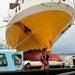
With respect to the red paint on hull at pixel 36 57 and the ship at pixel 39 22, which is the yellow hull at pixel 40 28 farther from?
the red paint on hull at pixel 36 57

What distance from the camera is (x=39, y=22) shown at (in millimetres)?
23547

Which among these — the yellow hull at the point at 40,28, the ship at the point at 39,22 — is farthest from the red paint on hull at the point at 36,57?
the yellow hull at the point at 40,28

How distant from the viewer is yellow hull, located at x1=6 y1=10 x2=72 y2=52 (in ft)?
76.5

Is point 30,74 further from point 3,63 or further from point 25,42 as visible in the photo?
point 25,42

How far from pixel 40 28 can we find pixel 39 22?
655mm

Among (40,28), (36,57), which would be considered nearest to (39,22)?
(40,28)

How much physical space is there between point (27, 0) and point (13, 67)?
15534 millimetres

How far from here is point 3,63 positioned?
367 inches

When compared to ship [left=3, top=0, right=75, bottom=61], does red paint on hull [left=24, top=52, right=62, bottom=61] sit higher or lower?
lower

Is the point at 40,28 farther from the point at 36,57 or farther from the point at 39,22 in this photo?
the point at 36,57

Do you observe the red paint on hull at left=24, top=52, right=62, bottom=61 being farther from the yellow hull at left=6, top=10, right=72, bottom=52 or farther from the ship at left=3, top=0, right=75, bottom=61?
the yellow hull at left=6, top=10, right=72, bottom=52

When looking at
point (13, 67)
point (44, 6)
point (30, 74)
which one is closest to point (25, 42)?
point (44, 6)

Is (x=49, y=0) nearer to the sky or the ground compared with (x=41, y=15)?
nearer to the sky

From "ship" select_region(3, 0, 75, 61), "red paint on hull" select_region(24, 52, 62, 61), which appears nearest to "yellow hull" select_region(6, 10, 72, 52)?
"ship" select_region(3, 0, 75, 61)
